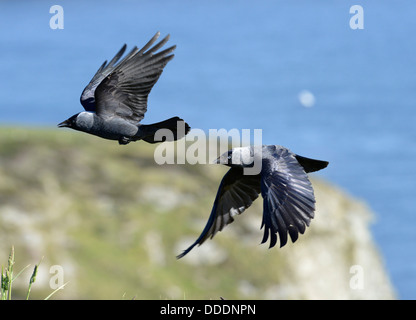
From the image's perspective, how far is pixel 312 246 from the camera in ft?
103

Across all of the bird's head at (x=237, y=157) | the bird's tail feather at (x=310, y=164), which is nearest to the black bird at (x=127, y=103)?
the bird's head at (x=237, y=157)

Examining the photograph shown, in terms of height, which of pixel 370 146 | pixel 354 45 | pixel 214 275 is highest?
pixel 354 45

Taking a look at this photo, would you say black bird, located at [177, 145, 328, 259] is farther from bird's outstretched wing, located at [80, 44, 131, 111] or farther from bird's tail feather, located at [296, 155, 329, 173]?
bird's outstretched wing, located at [80, 44, 131, 111]

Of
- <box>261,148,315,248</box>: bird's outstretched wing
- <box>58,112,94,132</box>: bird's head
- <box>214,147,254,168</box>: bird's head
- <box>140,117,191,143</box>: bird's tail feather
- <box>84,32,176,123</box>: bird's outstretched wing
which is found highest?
<box>84,32,176,123</box>: bird's outstretched wing

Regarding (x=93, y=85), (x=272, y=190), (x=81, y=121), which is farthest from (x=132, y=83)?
(x=272, y=190)

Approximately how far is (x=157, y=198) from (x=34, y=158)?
4388mm

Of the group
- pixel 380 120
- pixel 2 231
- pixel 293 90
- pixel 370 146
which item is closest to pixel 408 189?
pixel 370 146

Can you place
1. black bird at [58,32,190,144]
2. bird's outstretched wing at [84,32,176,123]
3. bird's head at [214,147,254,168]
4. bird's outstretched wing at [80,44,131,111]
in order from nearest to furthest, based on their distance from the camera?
black bird at [58,32,190,144], bird's outstretched wing at [84,32,176,123], bird's head at [214,147,254,168], bird's outstretched wing at [80,44,131,111]

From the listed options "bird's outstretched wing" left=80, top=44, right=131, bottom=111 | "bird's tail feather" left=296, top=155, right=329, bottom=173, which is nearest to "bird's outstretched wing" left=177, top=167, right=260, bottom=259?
"bird's tail feather" left=296, top=155, right=329, bottom=173

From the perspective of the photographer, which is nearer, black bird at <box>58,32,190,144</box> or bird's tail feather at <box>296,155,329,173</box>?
black bird at <box>58,32,190,144</box>

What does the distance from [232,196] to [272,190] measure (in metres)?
1.47

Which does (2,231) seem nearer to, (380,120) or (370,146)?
(370,146)

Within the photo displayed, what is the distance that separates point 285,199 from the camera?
30.6 feet

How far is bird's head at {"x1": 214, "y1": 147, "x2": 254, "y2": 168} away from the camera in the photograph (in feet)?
32.1
